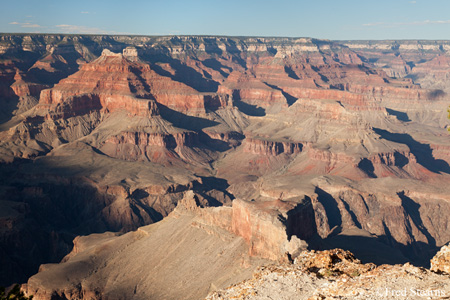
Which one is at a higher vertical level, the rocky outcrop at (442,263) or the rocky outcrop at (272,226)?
the rocky outcrop at (442,263)

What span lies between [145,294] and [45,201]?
234 feet

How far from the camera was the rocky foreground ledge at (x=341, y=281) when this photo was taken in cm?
2100

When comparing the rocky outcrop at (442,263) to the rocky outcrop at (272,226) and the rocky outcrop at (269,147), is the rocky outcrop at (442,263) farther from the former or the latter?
the rocky outcrop at (269,147)

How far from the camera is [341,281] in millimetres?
23172

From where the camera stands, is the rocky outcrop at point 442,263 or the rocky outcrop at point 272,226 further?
the rocky outcrop at point 272,226

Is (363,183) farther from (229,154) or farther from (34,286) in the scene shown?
(34,286)

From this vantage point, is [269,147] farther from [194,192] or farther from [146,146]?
[194,192]

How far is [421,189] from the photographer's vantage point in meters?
123

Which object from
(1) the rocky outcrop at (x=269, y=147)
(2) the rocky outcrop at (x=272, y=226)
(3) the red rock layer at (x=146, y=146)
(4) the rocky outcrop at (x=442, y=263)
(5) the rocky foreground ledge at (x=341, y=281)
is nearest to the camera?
(5) the rocky foreground ledge at (x=341, y=281)

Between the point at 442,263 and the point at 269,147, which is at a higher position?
the point at 442,263

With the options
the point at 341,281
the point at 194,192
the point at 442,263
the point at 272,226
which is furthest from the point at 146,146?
the point at 341,281

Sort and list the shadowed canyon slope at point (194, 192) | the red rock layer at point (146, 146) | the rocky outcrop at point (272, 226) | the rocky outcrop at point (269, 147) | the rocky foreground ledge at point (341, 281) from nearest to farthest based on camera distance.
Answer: the rocky foreground ledge at point (341, 281) < the rocky outcrop at point (272, 226) < the shadowed canyon slope at point (194, 192) < the red rock layer at point (146, 146) < the rocky outcrop at point (269, 147)

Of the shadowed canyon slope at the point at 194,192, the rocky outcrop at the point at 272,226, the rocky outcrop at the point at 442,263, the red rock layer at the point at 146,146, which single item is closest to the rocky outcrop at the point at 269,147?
the shadowed canyon slope at the point at 194,192

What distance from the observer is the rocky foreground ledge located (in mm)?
21000
